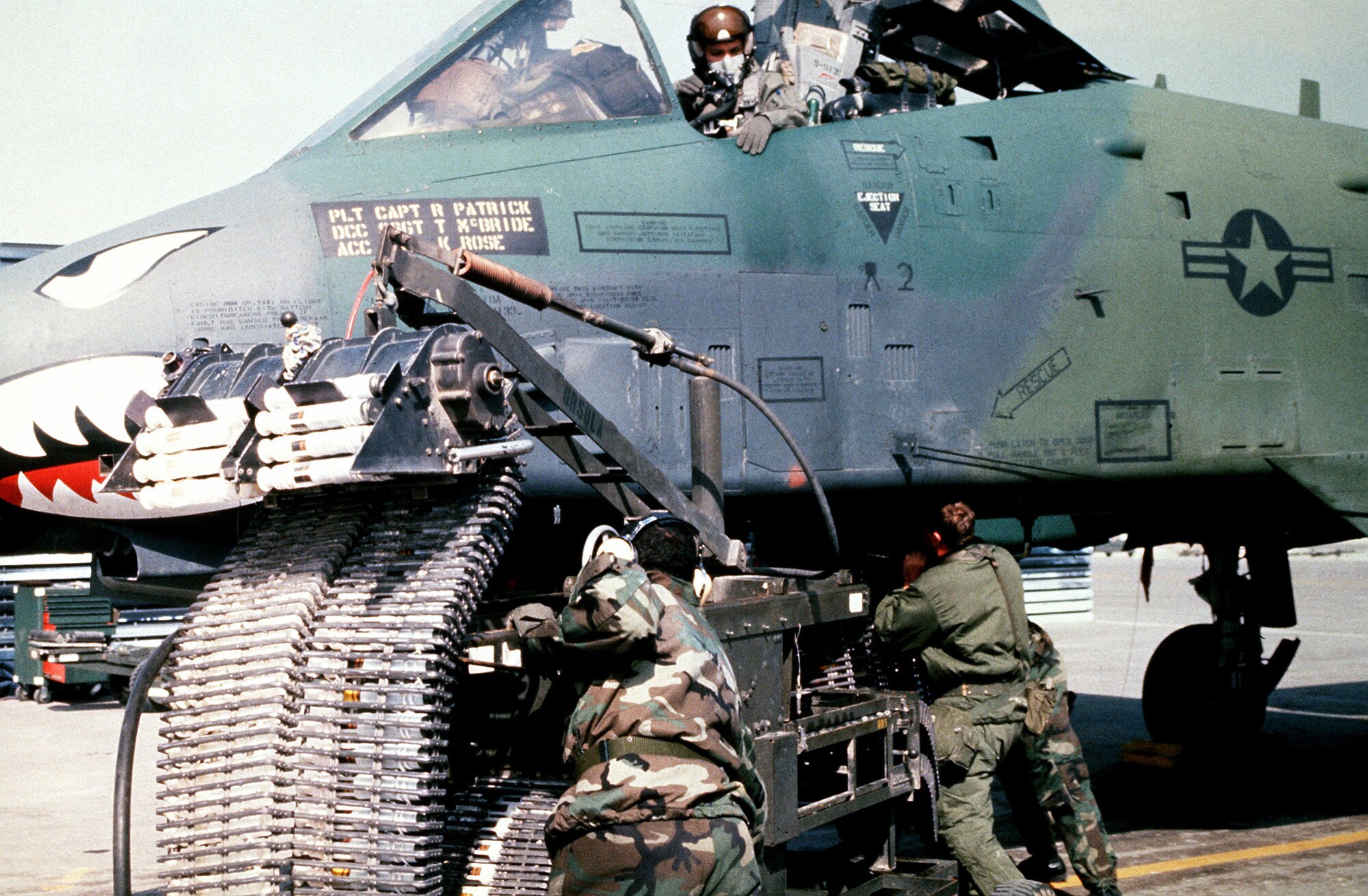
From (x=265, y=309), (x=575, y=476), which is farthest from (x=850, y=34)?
(x=265, y=309)

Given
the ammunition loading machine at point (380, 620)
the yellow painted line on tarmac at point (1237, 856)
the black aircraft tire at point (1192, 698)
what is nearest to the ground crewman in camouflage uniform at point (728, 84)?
the ammunition loading machine at point (380, 620)

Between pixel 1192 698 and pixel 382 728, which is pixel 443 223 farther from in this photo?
pixel 1192 698

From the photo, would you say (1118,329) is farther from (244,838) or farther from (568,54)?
(244,838)

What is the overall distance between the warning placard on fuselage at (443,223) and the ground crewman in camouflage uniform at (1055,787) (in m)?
2.98

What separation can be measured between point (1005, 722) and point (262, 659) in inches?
134

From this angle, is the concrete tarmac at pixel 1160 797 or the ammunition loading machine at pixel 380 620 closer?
the ammunition loading machine at pixel 380 620

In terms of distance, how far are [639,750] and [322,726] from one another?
969mm

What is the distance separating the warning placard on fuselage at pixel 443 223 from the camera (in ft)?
18.8

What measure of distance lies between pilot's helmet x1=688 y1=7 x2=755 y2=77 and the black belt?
14.2 ft

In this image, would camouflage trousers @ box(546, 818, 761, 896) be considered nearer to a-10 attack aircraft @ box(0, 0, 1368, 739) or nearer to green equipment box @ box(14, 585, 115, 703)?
a-10 attack aircraft @ box(0, 0, 1368, 739)

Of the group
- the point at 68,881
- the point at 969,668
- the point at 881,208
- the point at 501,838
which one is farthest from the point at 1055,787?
the point at 68,881

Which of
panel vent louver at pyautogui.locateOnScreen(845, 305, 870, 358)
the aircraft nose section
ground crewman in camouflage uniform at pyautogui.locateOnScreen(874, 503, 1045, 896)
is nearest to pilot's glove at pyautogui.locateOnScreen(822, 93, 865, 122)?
panel vent louver at pyautogui.locateOnScreen(845, 305, 870, 358)

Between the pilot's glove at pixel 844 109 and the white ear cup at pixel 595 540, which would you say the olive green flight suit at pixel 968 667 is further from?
the pilot's glove at pixel 844 109

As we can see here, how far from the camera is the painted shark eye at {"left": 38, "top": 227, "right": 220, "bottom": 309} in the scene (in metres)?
5.39
